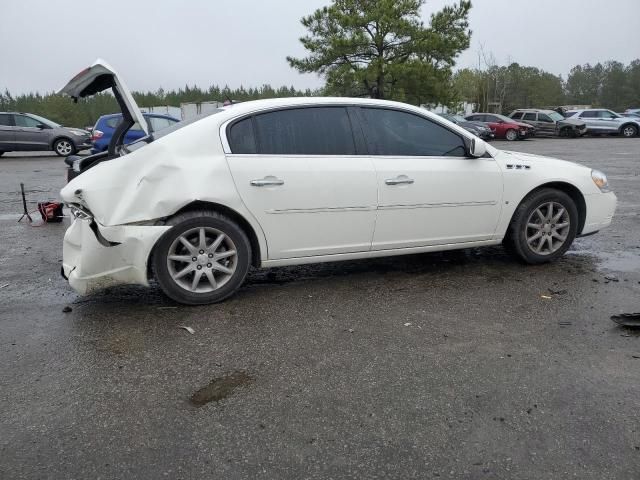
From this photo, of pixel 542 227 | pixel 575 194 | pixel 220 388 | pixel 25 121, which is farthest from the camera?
pixel 25 121

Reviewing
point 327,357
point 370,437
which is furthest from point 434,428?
point 327,357

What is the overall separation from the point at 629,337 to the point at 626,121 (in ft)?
101

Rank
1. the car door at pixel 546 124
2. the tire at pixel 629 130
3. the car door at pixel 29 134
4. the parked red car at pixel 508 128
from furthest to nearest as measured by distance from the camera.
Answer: the car door at pixel 546 124 → the tire at pixel 629 130 → the parked red car at pixel 508 128 → the car door at pixel 29 134

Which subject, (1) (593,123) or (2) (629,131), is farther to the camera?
(1) (593,123)

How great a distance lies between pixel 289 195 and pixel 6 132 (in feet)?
61.5

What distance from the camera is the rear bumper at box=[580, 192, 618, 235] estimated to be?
5.03 m

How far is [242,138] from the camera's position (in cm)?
405

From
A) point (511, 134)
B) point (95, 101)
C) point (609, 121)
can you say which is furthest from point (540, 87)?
point (95, 101)

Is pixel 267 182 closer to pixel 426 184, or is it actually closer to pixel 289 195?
pixel 289 195

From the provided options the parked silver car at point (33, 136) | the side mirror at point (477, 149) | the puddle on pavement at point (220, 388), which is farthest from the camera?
the parked silver car at point (33, 136)

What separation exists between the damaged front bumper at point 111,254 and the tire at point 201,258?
10 centimetres

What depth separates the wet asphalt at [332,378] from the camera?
2271 millimetres

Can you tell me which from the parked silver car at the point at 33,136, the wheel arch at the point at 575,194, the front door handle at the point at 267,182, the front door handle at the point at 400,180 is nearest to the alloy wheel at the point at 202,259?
the front door handle at the point at 267,182

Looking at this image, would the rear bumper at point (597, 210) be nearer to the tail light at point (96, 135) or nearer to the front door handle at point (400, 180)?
the front door handle at point (400, 180)
